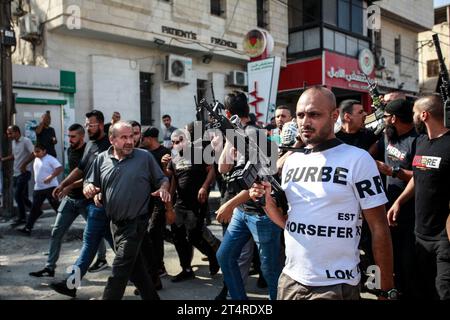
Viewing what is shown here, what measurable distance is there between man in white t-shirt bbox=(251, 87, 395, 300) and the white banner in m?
8.19

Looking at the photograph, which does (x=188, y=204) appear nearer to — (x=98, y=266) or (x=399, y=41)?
(x=98, y=266)

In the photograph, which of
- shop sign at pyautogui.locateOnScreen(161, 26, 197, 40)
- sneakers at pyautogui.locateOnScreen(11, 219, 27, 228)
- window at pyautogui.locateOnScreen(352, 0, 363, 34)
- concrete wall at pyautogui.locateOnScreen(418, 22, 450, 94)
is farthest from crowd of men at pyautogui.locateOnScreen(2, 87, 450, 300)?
concrete wall at pyautogui.locateOnScreen(418, 22, 450, 94)

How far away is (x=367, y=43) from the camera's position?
60.0 feet

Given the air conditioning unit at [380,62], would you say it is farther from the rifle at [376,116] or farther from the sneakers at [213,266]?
the sneakers at [213,266]

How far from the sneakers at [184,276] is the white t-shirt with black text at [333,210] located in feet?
9.39

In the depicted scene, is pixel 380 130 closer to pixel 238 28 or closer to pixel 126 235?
pixel 126 235

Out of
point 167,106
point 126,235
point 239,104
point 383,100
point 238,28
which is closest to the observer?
point 126,235

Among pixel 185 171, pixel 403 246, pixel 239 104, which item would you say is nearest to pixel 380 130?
pixel 403 246

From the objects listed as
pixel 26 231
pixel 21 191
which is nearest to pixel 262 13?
pixel 21 191

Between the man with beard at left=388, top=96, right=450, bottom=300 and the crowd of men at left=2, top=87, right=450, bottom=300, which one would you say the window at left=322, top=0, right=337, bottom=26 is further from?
the man with beard at left=388, top=96, right=450, bottom=300

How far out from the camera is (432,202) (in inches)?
120

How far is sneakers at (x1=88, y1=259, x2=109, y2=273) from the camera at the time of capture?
5117 mm

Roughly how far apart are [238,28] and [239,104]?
11352mm

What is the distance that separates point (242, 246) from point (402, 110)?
1.98 meters
